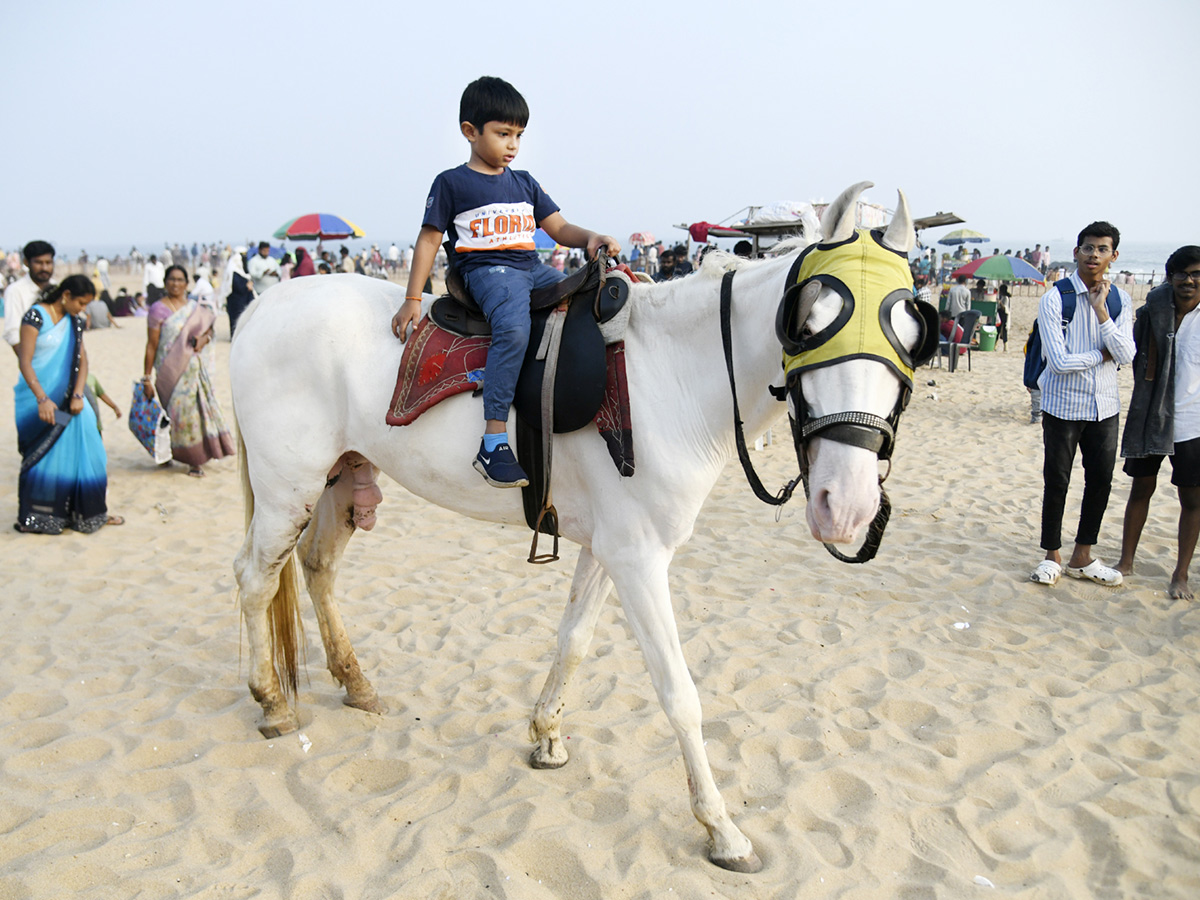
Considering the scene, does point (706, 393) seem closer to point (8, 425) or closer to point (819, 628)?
point (819, 628)

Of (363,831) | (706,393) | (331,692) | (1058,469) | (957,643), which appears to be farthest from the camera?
(1058,469)

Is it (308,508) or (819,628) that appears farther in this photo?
(819,628)

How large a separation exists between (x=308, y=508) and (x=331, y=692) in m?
1.05

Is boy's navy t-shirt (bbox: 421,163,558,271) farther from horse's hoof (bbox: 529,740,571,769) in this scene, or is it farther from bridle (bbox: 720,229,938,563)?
horse's hoof (bbox: 529,740,571,769)

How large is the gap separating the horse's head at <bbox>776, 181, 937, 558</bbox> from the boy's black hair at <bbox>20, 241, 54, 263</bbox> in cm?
588

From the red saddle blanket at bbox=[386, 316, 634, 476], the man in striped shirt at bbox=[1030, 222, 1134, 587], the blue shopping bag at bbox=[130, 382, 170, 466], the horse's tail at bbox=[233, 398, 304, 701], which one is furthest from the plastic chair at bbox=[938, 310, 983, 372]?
the horse's tail at bbox=[233, 398, 304, 701]

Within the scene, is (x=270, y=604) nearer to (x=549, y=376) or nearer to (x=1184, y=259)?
(x=549, y=376)

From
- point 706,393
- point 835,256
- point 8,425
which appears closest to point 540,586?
point 706,393

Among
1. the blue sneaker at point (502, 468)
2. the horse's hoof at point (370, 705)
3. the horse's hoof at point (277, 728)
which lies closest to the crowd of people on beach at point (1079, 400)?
the blue sneaker at point (502, 468)

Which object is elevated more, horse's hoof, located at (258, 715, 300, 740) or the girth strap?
the girth strap

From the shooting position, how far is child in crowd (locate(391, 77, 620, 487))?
2.51 m

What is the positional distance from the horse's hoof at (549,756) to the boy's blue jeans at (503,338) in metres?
1.41

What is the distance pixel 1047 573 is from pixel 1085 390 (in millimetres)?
1167

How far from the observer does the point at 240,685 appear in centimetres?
363
